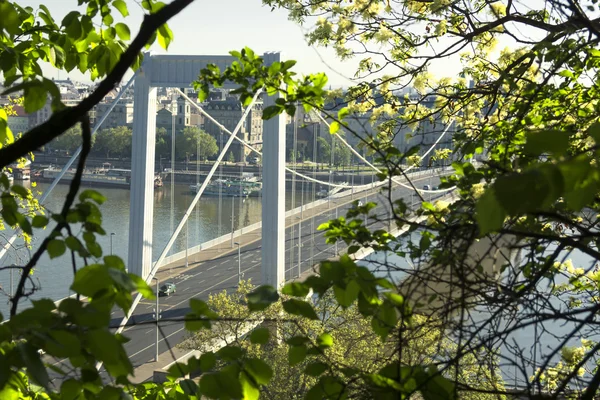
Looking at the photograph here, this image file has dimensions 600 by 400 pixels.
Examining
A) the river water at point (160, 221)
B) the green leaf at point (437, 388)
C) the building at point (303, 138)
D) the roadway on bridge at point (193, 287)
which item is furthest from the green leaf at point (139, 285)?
the building at point (303, 138)

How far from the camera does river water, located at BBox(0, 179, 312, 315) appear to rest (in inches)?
391

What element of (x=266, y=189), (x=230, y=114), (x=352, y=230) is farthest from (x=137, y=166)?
(x=352, y=230)

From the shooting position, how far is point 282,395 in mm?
5551

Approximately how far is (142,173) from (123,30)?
7873mm

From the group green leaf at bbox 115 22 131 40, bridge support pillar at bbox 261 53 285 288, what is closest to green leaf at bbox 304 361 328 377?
green leaf at bbox 115 22 131 40

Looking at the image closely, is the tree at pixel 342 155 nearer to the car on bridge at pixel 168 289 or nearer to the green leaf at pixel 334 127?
the car on bridge at pixel 168 289

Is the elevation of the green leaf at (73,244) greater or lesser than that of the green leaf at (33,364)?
greater

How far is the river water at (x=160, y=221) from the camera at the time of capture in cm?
994

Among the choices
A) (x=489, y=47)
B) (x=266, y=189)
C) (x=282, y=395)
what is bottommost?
(x=282, y=395)

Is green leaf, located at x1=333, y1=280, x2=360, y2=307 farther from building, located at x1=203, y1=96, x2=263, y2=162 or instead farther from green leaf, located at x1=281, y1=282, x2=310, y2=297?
building, located at x1=203, y1=96, x2=263, y2=162

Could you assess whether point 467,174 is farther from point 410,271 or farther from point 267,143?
point 267,143

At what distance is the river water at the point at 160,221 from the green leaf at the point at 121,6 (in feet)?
26.7

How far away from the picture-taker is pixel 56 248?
619mm

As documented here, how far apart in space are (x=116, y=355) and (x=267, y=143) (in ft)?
25.7
